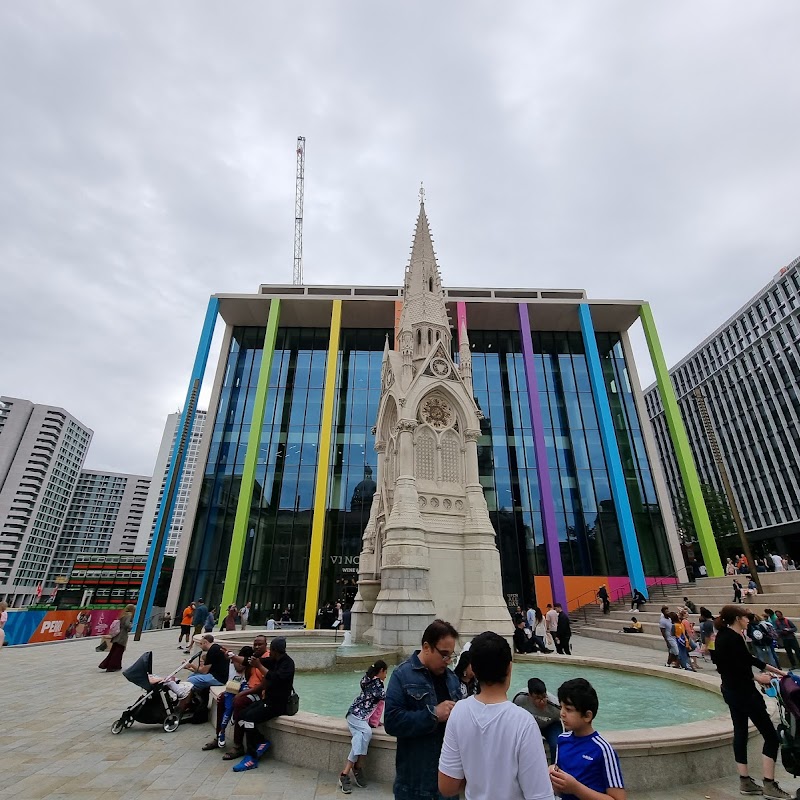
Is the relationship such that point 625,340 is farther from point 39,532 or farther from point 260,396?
point 39,532

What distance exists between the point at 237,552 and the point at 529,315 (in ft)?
95.6

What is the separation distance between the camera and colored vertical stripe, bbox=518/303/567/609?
92.3 feet

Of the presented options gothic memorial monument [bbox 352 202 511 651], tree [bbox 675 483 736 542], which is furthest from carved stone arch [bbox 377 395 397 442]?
tree [bbox 675 483 736 542]

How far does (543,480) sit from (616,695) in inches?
951

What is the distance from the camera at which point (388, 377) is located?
1761 cm

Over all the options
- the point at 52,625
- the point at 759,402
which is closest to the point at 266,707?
the point at 52,625

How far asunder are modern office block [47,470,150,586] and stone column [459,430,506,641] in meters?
134

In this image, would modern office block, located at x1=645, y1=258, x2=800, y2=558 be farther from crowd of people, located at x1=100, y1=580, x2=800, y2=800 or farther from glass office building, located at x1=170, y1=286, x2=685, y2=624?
crowd of people, located at x1=100, y1=580, x2=800, y2=800

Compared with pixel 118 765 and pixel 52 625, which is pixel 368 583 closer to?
pixel 118 765

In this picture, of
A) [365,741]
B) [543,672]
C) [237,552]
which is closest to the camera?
[365,741]

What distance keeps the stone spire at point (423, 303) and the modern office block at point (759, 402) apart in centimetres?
4646

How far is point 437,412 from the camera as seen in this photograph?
1562 cm

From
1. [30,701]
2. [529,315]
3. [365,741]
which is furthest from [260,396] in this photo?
[365,741]

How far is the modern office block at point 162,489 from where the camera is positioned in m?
114
